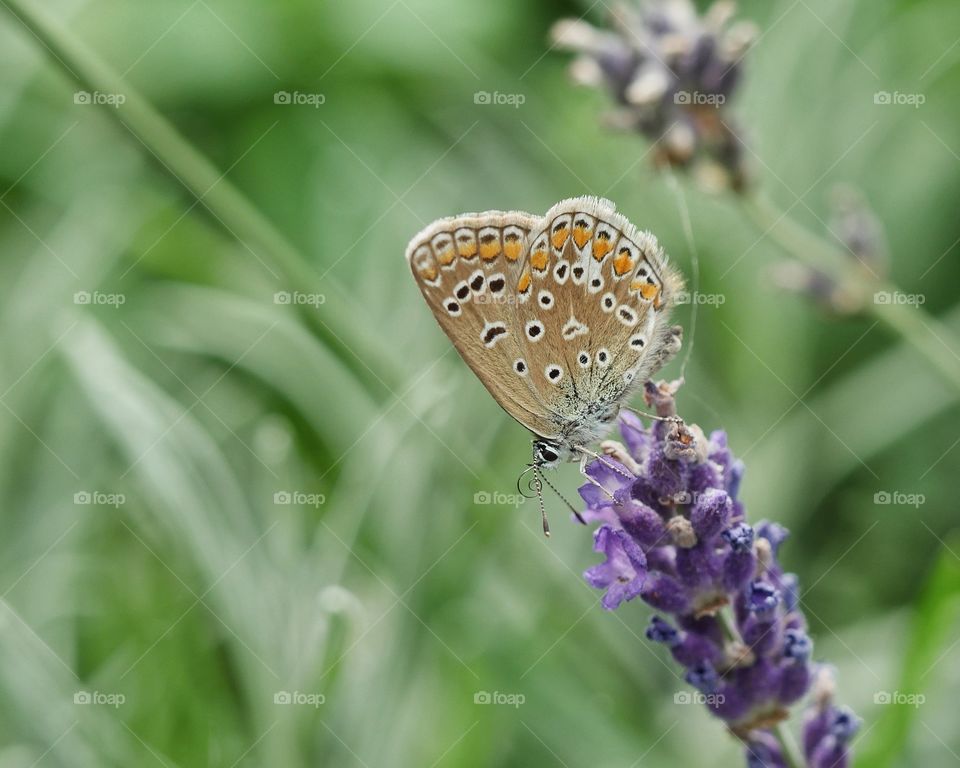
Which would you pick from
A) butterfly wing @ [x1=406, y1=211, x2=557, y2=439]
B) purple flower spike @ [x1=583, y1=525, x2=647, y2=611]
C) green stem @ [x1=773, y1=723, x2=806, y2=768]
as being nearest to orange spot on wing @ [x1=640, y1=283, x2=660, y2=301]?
butterfly wing @ [x1=406, y1=211, x2=557, y2=439]

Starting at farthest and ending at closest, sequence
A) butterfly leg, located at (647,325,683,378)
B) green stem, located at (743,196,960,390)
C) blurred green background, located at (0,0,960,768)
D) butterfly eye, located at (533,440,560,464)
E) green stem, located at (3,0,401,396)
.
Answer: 1. green stem, located at (743,196,960,390)
2. blurred green background, located at (0,0,960,768)
3. green stem, located at (3,0,401,396)
4. butterfly eye, located at (533,440,560,464)
5. butterfly leg, located at (647,325,683,378)

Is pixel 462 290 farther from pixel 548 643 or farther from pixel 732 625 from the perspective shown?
pixel 548 643

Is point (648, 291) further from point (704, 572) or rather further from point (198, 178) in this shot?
point (198, 178)

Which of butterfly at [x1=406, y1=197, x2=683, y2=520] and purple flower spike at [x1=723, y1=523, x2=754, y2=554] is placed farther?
butterfly at [x1=406, y1=197, x2=683, y2=520]

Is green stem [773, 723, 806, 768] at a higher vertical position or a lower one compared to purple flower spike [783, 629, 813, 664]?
lower

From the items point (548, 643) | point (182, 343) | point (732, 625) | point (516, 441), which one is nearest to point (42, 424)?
point (182, 343)

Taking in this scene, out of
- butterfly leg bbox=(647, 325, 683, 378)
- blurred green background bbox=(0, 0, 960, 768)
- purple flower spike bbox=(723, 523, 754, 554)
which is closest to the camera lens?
purple flower spike bbox=(723, 523, 754, 554)

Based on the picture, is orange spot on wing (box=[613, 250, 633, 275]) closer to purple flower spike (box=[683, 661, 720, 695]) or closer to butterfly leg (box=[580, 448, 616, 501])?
butterfly leg (box=[580, 448, 616, 501])
